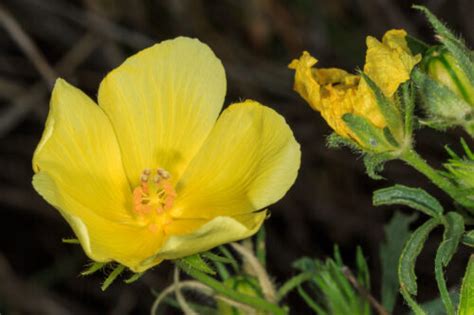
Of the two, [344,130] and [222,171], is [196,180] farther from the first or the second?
[344,130]

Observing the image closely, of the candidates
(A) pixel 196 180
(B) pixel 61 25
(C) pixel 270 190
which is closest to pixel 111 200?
(A) pixel 196 180

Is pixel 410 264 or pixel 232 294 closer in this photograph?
pixel 410 264

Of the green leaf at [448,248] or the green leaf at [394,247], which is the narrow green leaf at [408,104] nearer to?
the green leaf at [448,248]

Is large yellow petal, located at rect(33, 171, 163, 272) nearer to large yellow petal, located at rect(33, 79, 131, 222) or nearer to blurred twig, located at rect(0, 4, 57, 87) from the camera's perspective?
large yellow petal, located at rect(33, 79, 131, 222)

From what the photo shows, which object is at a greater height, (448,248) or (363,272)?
(448,248)

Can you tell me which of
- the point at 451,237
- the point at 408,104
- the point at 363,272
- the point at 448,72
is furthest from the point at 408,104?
the point at 363,272

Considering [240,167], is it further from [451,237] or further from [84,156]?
[451,237]

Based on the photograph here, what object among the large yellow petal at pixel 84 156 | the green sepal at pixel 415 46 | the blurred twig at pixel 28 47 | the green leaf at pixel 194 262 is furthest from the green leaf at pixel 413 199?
the blurred twig at pixel 28 47

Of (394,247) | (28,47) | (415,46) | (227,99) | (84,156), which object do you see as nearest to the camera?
(415,46)
